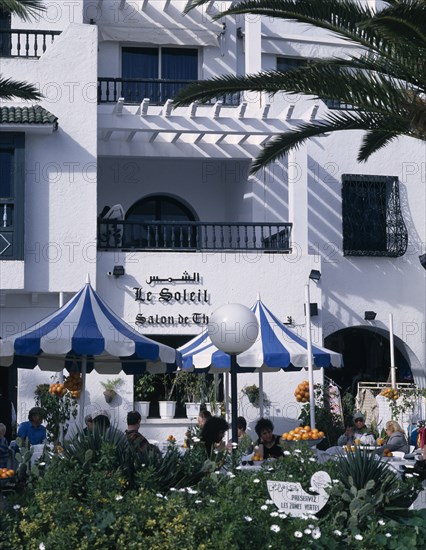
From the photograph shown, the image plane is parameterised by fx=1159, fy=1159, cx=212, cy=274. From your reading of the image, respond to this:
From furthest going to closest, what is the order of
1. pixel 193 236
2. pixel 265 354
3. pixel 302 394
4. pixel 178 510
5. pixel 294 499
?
1. pixel 193 236
2. pixel 302 394
3. pixel 265 354
4. pixel 294 499
5. pixel 178 510

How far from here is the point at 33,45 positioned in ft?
80.0

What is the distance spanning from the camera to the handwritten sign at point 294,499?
9.72 m

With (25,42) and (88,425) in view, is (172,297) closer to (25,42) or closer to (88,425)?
(25,42)

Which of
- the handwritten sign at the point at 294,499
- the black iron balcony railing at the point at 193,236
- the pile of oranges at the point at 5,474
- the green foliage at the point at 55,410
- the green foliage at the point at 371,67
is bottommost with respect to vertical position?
Answer: the handwritten sign at the point at 294,499

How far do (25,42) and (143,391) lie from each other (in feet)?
25.3

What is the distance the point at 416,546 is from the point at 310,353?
833 cm

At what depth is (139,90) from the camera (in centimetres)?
2547

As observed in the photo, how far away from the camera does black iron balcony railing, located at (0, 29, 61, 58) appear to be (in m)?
23.9

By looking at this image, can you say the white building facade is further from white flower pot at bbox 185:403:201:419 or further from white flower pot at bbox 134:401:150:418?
white flower pot at bbox 185:403:201:419

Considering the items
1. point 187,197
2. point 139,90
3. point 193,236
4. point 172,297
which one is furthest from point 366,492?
point 187,197

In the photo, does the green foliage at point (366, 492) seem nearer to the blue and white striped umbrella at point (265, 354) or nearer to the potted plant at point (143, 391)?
the blue and white striped umbrella at point (265, 354)

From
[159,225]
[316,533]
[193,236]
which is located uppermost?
[159,225]

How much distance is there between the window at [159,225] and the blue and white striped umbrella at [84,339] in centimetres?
804

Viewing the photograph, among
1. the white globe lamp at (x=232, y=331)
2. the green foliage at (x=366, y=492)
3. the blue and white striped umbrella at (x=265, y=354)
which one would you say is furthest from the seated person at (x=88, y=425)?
the blue and white striped umbrella at (x=265, y=354)
